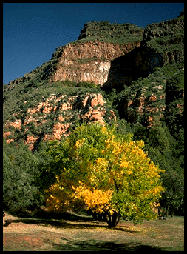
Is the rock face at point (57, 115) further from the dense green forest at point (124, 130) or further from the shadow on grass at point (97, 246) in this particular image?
the shadow on grass at point (97, 246)

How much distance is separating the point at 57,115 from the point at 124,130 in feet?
77.2

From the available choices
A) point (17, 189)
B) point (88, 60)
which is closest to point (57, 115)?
point (88, 60)

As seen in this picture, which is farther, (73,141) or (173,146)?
(173,146)

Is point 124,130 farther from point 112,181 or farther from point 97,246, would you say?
point 97,246

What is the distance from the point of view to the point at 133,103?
249 feet

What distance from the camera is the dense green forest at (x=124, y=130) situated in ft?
83.0

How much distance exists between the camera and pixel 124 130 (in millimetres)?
61094

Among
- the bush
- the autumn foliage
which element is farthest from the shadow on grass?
the bush

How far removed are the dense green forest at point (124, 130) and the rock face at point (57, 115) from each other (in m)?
0.98

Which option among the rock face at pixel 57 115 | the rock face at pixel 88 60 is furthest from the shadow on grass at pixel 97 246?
the rock face at pixel 88 60

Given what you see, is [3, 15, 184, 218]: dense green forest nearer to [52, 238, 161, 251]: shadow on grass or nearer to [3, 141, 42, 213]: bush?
[3, 141, 42, 213]: bush

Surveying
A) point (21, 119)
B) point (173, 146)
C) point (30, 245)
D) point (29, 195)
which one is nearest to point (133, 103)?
point (173, 146)

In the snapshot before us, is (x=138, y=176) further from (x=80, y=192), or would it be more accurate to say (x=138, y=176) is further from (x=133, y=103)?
(x=133, y=103)

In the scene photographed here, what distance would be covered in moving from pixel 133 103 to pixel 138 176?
6259cm
